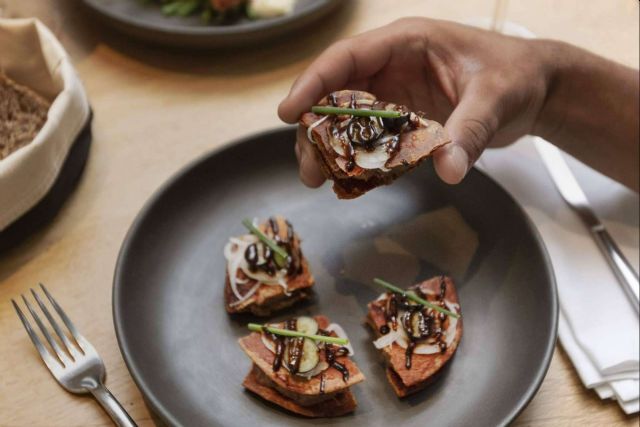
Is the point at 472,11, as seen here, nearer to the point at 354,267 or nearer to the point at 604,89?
the point at 604,89

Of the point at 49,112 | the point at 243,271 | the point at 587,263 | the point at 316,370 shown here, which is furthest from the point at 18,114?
the point at 587,263

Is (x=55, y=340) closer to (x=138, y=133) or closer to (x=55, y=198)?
(x=55, y=198)

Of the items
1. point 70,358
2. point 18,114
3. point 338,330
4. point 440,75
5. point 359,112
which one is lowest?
point 70,358

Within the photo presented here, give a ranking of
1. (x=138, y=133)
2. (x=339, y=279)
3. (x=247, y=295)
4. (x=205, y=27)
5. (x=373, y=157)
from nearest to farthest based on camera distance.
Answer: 1. (x=373, y=157)
2. (x=247, y=295)
3. (x=339, y=279)
4. (x=138, y=133)
5. (x=205, y=27)

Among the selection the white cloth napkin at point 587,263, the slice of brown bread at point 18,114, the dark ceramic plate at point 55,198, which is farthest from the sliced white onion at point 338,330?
the slice of brown bread at point 18,114

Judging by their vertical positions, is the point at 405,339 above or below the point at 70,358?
above

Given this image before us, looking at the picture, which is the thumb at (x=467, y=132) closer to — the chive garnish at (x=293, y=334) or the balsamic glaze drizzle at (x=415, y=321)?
the balsamic glaze drizzle at (x=415, y=321)

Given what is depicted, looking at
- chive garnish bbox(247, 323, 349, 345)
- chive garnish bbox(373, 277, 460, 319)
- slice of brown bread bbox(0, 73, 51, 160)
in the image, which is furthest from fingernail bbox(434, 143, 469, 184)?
slice of brown bread bbox(0, 73, 51, 160)

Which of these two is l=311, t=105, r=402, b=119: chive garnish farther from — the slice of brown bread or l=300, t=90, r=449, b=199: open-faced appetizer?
the slice of brown bread
